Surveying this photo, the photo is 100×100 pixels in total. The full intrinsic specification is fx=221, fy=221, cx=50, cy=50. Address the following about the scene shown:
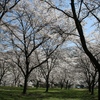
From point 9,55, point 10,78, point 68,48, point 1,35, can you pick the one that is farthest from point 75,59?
point 10,78

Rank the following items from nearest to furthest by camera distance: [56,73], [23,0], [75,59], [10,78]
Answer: [23,0] < [75,59] < [56,73] < [10,78]

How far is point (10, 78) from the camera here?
8944 centimetres

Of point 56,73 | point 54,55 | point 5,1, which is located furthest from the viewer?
point 56,73

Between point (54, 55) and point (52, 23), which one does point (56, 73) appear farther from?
point (52, 23)

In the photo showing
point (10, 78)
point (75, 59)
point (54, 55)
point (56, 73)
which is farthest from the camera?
point (10, 78)

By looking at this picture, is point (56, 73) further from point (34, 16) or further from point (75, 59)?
point (34, 16)

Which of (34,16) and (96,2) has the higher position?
(34,16)

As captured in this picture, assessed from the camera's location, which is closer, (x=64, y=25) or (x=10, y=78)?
(x=64, y=25)

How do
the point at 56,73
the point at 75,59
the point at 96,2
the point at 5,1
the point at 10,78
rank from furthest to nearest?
the point at 10,78
the point at 56,73
the point at 75,59
the point at 5,1
the point at 96,2

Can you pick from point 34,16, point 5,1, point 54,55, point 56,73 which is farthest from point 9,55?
point 56,73

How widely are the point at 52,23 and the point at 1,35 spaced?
638 centimetres

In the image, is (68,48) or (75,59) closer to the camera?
(68,48)

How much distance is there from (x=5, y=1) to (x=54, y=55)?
68.6ft

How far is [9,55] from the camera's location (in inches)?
1483
